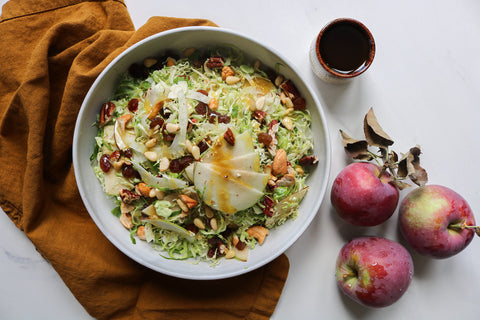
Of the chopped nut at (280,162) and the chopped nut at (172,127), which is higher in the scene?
the chopped nut at (172,127)

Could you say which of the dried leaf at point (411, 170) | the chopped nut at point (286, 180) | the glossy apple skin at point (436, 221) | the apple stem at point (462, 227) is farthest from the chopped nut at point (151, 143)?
the apple stem at point (462, 227)

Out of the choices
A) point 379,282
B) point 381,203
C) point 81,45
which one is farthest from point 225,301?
point 81,45

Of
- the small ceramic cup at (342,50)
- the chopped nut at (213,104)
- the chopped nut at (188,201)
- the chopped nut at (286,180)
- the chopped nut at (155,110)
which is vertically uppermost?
the small ceramic cup at (342,50)

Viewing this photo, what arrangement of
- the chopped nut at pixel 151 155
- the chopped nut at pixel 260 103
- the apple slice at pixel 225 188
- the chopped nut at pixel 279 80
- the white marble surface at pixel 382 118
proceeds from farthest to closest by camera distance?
the white marble surface at pixel 382 118 → the chopped nut at pixel 279 80 → the chopped nut at pixel 260 103 → the chopped nut at pixel 151 155 → the apple slice at pixel 225 188

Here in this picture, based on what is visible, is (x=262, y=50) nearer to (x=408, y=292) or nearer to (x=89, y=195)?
(x=89, y=195)

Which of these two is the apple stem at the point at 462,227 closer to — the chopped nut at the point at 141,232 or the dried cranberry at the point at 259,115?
the dried cranberry at the point at 259,115

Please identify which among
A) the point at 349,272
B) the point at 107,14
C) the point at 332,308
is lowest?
the point at 332,308
